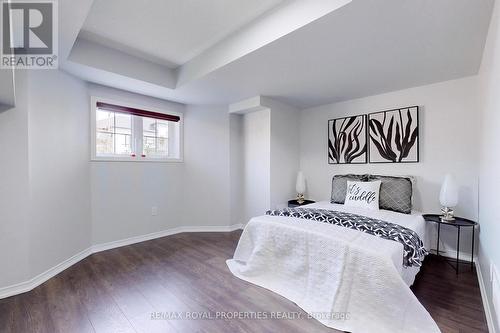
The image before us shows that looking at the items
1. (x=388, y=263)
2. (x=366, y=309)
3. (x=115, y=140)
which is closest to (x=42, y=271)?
(x=115, y=140)

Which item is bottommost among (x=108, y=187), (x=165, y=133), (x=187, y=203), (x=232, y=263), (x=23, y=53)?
(x=232, y=263)

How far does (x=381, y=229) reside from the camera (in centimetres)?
185

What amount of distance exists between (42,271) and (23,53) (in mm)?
2035

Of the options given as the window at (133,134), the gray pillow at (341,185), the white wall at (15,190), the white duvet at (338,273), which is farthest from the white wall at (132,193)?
the gray pillow at (341,185)

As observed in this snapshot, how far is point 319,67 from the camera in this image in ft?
7.59

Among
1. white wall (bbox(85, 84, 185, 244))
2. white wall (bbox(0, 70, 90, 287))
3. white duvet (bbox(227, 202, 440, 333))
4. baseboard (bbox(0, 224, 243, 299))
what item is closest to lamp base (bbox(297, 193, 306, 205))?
baseboard (bbox(0, 224, 243, 299))

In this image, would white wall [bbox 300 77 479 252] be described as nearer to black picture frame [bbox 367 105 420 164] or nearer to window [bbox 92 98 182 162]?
black picture frame [bbox 367 105 420 164]

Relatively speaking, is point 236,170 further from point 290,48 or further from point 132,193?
point 290,48

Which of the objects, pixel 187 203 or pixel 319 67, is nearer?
pixel 319 67

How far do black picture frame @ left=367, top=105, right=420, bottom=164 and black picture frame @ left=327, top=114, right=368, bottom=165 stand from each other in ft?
0.27

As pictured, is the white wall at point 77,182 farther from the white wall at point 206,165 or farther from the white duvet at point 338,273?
the white duvet at point 338,273

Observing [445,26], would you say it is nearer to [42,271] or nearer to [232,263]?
[232,263]

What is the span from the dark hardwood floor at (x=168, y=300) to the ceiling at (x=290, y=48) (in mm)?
2132

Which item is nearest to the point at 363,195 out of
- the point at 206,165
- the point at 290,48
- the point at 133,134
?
the point at 290,48
